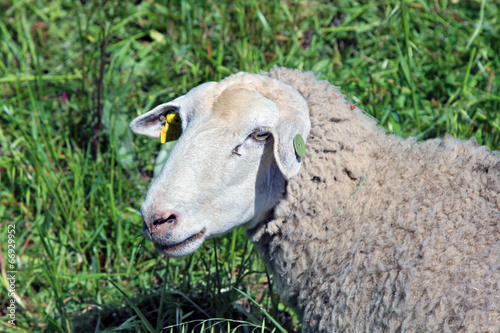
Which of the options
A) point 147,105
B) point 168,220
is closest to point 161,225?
point 168,220

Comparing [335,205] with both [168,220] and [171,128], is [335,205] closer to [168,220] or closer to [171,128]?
[168,220]

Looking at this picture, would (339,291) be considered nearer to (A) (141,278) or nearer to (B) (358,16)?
(A) (141,278)

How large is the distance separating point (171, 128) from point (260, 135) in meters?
0.65

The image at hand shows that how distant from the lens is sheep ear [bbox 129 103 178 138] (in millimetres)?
2439

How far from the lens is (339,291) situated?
78.1 inches

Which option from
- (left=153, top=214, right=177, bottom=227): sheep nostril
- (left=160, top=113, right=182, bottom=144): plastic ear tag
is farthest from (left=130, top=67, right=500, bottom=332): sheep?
(left=160, top=113, right=182, bottom=144): plastic ear tag

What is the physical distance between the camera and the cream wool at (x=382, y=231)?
178cm

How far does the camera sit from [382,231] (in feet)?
A: 6.44

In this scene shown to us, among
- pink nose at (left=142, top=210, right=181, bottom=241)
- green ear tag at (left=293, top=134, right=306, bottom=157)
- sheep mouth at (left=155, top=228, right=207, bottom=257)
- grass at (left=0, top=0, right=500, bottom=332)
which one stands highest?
green ear tag at (left=293, top=134, right=306, bottom=157)

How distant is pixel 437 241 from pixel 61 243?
2.48 meters

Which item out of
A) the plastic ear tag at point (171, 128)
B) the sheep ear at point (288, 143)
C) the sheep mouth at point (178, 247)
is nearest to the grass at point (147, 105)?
the sheep mouth at point (178, 247)

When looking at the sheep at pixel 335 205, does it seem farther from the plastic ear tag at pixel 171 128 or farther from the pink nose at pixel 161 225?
the plastic ear tag at pixel 171 128

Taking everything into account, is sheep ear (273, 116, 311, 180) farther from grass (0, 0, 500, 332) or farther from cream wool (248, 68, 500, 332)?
grass (0, 0, 500, 332)

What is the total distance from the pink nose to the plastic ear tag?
689 mm
